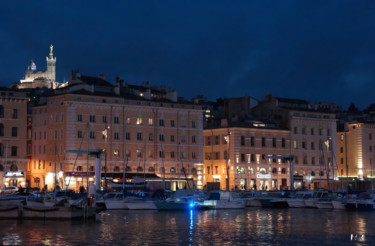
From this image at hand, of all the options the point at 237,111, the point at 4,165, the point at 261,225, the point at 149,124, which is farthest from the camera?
the point at 237,111

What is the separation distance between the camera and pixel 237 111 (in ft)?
381

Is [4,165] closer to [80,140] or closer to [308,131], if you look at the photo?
[80,140]

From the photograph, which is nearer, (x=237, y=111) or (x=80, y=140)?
(x=80, y=140)

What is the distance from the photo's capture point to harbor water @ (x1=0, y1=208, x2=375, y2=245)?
3912cm

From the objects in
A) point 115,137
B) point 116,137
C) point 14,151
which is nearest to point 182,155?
point 116,137

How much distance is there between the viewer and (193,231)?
45.3 meters

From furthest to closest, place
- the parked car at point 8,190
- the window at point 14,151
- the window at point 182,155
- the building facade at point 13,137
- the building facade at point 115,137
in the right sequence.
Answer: the window at point 182,155 → the window at point 14,151 → the building facade at point 115,137 → the building facade at point 13,137 → the parked car at point 8,190

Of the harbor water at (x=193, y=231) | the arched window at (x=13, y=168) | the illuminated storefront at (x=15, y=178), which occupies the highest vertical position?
the arched window at (x=13, y=168)

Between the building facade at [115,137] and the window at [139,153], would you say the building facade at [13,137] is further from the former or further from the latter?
the window at [139,153]

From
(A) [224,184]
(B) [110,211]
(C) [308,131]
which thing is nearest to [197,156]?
(A) [224,184]

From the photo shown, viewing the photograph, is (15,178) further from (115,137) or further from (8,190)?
(115,137)

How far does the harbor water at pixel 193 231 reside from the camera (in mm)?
39125

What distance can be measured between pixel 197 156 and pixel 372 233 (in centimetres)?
5511

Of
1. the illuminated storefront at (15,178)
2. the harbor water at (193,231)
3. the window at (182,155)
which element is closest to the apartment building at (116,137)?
the window at (182,155)
